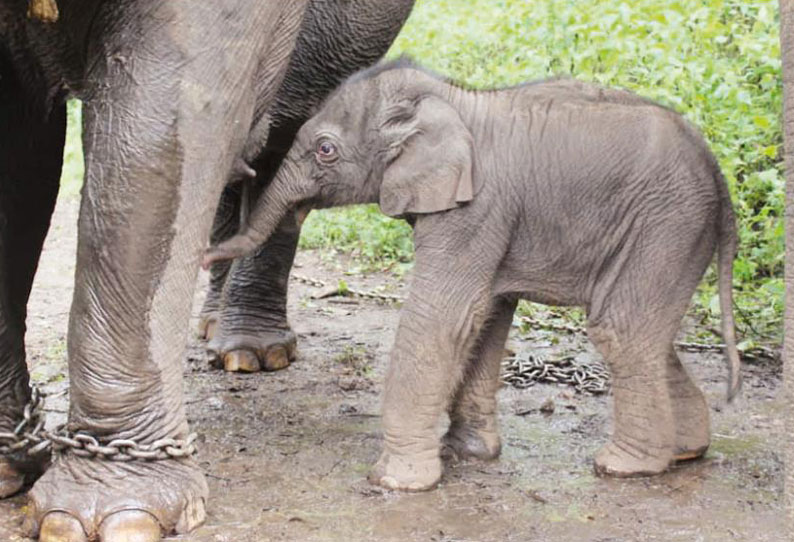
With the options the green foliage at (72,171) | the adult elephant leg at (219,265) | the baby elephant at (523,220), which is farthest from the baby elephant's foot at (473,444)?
the green foliage at (72,171)

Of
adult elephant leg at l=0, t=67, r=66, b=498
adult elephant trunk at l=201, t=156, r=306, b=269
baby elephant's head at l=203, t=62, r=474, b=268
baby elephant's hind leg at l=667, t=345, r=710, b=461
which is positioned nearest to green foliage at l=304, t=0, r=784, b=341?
baby elephant's hind leg at l=667, t=345, r=710, b=461

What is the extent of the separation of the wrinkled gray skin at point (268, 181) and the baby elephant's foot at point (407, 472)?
0.74 metres

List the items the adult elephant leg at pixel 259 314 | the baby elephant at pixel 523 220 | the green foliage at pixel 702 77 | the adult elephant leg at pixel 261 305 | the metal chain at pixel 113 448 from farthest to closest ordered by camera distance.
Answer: the green foliage at pixel 702 77
the adult elephant leg at pixel 259 314
the adult elephant leg at pixel 261 305
the baby elephant at pixel 523 220
the metal chain at pixel 113 448

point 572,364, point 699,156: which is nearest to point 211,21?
point 699,156

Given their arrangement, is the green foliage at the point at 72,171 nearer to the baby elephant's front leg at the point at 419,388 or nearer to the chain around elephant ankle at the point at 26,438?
the chain around elephant ankle at the point at 26,438

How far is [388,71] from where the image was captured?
3.72 m

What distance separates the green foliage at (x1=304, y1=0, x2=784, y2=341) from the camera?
5609 millimetres

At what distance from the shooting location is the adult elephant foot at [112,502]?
122 inches

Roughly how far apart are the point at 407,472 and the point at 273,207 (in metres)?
0.79

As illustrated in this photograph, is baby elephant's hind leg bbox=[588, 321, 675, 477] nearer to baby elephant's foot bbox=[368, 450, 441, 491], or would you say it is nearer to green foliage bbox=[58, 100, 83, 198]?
baby elephant's foot bbox=[368, 450, 441, 491]

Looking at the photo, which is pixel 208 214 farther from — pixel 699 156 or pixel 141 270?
pixel 699 156

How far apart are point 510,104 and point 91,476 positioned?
1.46m

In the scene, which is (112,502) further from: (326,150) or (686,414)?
(686,414)

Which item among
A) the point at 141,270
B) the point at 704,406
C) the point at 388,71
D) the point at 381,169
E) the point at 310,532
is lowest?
the point at 310,532
